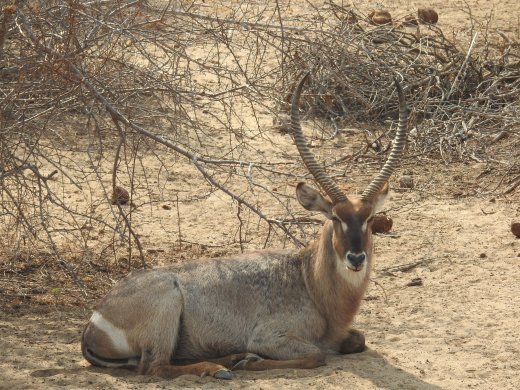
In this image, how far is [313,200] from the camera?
777 cm

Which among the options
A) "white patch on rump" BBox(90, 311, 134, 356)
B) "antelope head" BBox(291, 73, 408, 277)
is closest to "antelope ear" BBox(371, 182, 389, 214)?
"antelope head" BBox(291, 73, 408, 277)

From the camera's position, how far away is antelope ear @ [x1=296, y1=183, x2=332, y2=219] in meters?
7.72

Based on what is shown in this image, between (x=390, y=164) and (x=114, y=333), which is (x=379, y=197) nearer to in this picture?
(x=390, y=164)

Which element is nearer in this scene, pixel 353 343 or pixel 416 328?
pixel 353 343

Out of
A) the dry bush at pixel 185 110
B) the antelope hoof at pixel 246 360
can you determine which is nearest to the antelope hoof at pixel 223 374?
the antelope hoof at pixel 246 360

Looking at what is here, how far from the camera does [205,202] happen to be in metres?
11.1

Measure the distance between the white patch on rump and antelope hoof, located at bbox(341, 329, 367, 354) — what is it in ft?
4.69

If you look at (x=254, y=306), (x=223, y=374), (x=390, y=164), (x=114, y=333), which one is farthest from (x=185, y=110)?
(x=223, y=374)

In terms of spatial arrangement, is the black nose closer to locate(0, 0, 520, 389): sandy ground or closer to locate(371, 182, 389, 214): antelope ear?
locate(371, 182, 389, 214): antelope ear

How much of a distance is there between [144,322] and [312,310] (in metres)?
1.16

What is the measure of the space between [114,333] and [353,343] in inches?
63.0

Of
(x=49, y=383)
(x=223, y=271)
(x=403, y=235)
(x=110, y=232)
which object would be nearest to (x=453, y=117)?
(x=403, y=235)

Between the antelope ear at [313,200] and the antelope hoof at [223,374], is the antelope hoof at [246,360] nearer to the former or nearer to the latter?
the antelope hoof at [223,374]

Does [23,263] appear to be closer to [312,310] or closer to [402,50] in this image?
[312,310]
